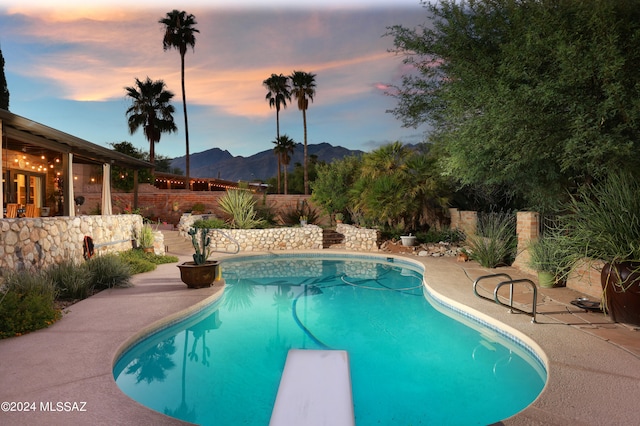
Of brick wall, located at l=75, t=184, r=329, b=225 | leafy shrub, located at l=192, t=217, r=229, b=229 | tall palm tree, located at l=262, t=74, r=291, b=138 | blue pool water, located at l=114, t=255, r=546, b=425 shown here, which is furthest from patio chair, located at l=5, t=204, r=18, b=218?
tall palm tree, located at l=262, t=74, r=291, b=138

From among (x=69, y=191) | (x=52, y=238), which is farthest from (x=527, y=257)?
(x=69, y=191)

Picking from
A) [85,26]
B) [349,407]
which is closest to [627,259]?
[349,407]

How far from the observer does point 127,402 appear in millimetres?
3229

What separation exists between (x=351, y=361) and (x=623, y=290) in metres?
3.70

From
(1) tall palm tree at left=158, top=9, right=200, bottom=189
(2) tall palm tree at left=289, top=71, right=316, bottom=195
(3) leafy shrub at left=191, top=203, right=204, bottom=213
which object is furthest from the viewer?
(2) tall palm tree at left=289, top=71, right=316, bottom=195

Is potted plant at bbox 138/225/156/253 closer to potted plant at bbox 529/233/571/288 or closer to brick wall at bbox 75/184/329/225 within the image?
brick wall at bbox 75/184/329/225

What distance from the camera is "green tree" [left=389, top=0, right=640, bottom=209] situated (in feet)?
18.9

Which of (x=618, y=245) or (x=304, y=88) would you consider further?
(x=304, y=88)

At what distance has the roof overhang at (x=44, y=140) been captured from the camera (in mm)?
7984

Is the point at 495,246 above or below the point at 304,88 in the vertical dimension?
below

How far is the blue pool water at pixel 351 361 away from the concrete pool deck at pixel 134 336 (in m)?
0.35

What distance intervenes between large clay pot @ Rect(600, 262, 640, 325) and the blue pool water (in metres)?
1.49

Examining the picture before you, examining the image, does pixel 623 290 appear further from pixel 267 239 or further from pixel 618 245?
pixel 267 239

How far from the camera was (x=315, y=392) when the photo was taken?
113 inches
